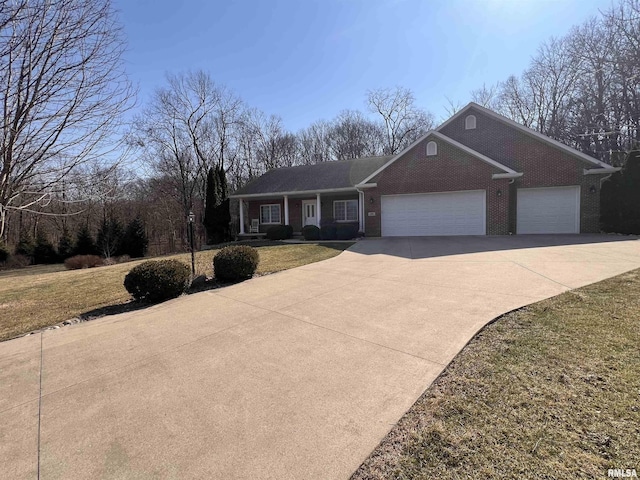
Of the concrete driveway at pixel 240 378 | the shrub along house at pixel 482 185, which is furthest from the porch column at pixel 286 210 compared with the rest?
the concrete driveway at pixel 240 378

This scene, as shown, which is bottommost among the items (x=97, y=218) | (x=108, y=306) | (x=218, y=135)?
(x=108, y=306)

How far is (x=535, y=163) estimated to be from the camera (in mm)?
15344

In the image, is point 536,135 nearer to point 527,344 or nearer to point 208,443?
point 527,344

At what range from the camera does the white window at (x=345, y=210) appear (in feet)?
65.5

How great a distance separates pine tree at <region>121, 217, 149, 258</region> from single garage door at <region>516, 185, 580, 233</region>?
22.9 metres

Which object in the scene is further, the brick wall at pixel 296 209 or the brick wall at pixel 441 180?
the brick wall at pixel 296 209

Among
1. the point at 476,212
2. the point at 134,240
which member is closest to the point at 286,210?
the point at 134,240

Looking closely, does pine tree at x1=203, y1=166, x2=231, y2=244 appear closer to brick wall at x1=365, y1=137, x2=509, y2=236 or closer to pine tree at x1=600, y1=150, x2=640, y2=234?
brick wall at x1=365, y1=137, x2=509, y2=236

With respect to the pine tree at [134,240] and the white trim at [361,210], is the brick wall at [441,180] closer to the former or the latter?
the white trim at [361,210]

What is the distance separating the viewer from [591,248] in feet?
32.8

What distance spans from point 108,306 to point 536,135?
18672 millimetres

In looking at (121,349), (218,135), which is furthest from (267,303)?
(218,135)

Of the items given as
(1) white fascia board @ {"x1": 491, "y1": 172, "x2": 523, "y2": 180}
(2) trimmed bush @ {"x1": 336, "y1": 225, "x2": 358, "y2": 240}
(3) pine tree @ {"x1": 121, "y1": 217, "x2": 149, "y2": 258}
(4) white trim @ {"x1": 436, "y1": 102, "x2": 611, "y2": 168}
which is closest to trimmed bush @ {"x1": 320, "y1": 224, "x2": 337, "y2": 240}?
(2) trimmed bush @ {"x1": 336, "y1": 225, "x2": 358, "y2": 240}

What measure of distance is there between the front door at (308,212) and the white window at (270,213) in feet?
6.71
